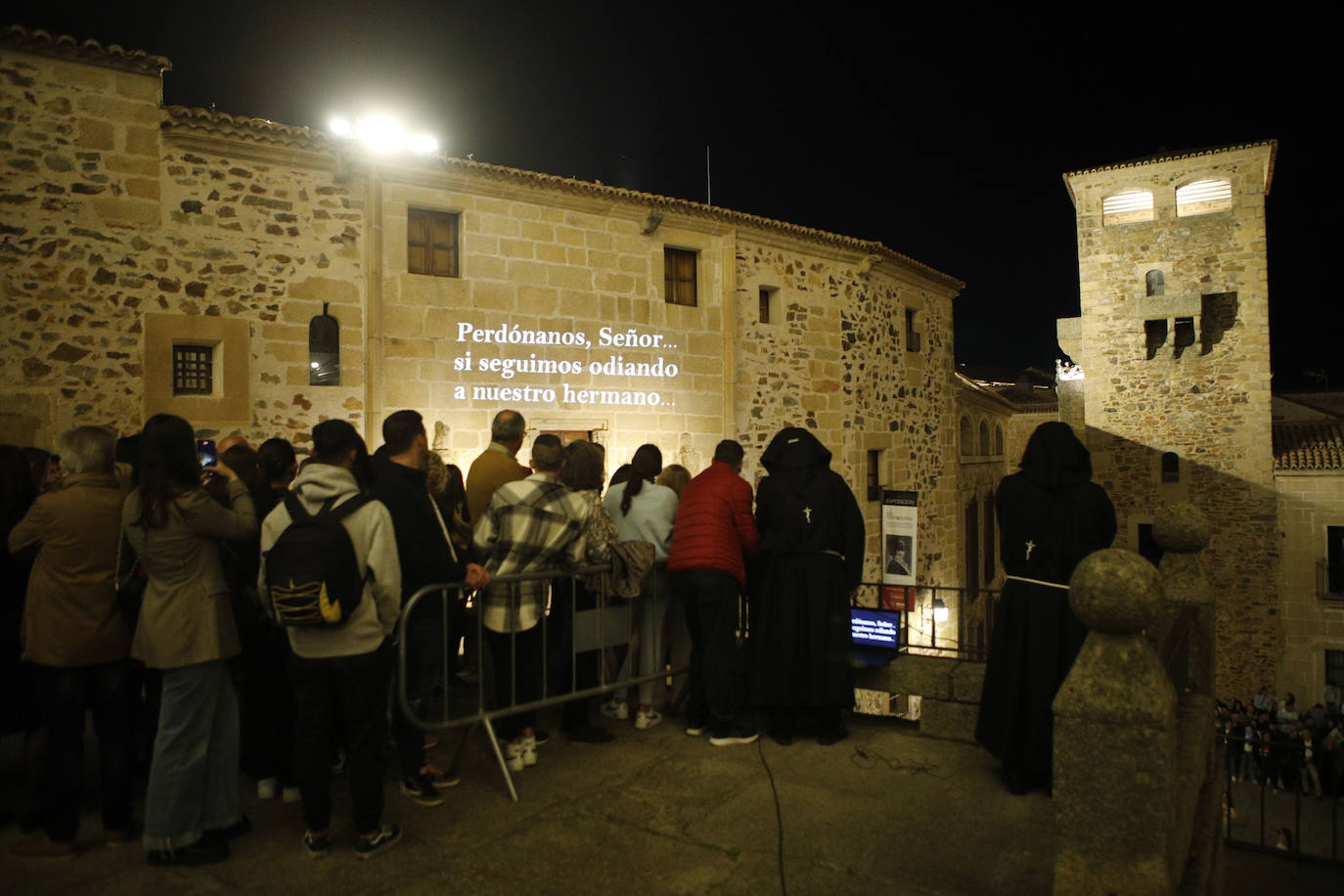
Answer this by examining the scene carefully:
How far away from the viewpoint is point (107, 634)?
11.5 feet

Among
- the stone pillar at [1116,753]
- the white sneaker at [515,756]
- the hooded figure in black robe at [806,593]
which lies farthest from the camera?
the hooded figure in black robe at [806,593]

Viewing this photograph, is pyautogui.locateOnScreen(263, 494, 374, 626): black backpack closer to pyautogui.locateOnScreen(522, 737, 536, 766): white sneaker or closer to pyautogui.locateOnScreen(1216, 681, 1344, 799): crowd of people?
pyautogui.locateOnScreen(522, 737, 536, 766): white sneaker

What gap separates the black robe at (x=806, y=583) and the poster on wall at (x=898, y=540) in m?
3.07

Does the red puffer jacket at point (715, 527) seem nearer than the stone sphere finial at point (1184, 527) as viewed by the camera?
Yes

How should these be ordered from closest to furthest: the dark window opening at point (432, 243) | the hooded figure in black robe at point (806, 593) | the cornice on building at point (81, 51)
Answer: the hooded figure in black robe at point (806, 593)
the cornice on building at point (81, 51)
the dark window opening at point (432, 243)

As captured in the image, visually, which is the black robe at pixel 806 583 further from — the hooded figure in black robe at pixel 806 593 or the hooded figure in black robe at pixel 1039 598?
the hooded figure in black robe at pixel 1039 598

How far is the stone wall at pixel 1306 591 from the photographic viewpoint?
21609 millimetres

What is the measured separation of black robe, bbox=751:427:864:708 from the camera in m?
4.88

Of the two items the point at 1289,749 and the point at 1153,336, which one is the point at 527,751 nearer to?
the point at 1289,749

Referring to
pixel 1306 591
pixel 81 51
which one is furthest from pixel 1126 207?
pixel 81 51

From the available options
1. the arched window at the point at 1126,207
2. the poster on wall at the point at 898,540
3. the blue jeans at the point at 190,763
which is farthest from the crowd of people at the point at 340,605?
the arched window at the point at 1126,207

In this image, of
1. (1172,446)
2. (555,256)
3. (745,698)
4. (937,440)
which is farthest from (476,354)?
(1172,446)

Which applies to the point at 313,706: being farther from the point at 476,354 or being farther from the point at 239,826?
the point at 476,354

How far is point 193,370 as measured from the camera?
9406 millimetres
